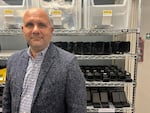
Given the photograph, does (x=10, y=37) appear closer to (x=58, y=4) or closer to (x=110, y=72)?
(x=58, y=4)

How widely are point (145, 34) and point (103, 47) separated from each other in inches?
48.4

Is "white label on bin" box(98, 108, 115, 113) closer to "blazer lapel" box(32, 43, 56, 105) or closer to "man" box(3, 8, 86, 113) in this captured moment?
"man" box(3, 8, 86, 113)

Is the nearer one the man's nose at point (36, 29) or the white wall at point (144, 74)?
the man's nose at point (36, 29)

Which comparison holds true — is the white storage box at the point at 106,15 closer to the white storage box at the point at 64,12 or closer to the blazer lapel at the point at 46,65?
the white storage box at the point at 64,12

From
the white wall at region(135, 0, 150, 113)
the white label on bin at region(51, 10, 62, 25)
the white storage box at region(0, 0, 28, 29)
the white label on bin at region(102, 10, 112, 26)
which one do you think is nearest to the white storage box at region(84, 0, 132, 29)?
the white label on bin at region(102, 10, 112, 26)

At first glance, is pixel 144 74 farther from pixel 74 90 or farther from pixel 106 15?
pixel 74 90

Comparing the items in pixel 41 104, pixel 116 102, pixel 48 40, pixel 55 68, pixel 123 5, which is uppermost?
pixel 123 5

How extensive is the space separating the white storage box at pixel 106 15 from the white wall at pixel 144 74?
3.65 feet

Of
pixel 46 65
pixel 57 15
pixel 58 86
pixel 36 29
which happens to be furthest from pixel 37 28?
pixel 57 15

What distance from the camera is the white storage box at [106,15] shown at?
1.69 metres

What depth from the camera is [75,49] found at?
1816 millimetres

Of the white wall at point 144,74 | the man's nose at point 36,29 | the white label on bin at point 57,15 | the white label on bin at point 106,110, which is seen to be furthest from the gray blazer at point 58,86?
the white wall at point 144,74

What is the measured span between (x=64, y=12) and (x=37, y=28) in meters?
0.61

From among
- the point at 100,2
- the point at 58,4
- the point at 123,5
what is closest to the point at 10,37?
the point at 58,4
